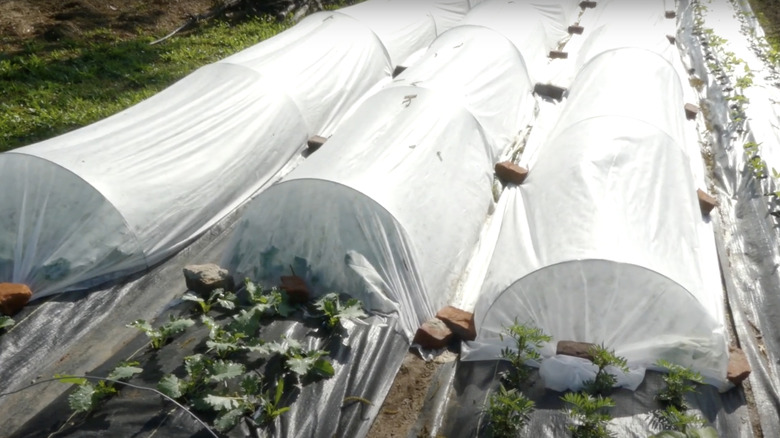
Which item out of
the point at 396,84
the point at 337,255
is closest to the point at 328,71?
the point at 396,84

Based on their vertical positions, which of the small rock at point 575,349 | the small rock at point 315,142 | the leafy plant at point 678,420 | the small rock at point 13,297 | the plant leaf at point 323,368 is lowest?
the leafy plant at point 678,420

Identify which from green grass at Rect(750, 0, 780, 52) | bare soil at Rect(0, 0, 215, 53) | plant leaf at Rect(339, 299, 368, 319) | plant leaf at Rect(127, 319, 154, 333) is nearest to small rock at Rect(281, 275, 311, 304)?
plant leaf at Rect(339, 299, 368, 319)

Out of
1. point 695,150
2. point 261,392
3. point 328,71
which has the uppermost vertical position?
point 328,71

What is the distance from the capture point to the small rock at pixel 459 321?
15.2 ft

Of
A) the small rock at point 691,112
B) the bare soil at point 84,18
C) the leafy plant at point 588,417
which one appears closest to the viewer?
the leafy plant at point 588,417

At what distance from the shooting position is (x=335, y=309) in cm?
464

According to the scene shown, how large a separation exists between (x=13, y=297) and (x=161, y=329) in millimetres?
1194

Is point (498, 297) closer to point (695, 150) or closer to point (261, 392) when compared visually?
point (261, 392)

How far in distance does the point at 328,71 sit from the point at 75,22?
5319 millimetres

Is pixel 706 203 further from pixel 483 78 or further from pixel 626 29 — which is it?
pixel 626 29

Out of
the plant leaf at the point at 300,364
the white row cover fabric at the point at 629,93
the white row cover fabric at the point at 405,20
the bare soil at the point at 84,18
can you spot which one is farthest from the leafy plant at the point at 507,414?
the bare soil at the point at 84,18

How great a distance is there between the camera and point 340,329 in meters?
4.58

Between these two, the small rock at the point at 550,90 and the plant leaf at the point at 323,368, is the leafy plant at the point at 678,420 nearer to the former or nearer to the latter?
the plant leaf at the point at 323,368

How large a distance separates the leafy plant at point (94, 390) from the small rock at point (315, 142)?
338 cm
